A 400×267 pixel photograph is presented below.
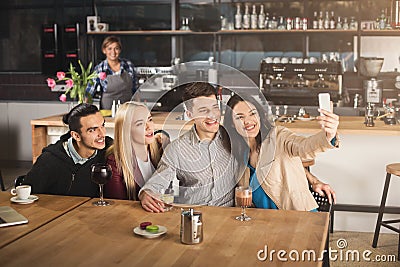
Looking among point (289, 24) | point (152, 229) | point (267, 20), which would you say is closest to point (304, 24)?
point (289, 24)

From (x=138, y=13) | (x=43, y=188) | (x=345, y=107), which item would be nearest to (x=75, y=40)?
(x=138, y=13)

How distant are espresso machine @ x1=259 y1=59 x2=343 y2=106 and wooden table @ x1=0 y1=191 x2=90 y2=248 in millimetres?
4096

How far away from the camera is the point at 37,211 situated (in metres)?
2.69

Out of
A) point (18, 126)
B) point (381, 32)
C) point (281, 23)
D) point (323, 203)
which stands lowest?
point (18, 126)

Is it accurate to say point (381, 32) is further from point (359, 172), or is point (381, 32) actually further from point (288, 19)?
point (359, 172)

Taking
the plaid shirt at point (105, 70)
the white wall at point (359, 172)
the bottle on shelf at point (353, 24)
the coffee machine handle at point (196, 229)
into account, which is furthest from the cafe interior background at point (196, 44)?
the coffee machine handle at point (196, 229)

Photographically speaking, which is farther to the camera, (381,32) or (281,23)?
(281,23)

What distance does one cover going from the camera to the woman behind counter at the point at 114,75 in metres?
6.30

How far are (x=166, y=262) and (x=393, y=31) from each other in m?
5.29

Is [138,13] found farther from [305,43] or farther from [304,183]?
[304,183]

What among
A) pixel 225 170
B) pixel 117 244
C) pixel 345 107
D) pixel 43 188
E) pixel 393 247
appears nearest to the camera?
pixel 117 244

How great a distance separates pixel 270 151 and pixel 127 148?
25.5 inches

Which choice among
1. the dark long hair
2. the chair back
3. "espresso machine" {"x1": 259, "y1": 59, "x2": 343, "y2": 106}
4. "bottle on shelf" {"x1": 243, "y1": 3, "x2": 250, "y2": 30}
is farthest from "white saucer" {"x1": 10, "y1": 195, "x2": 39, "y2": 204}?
"bottle on shelf" {"x1": 243, "y1": 3, "x2": 250, "y2": 30}

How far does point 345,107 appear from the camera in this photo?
254 inches
